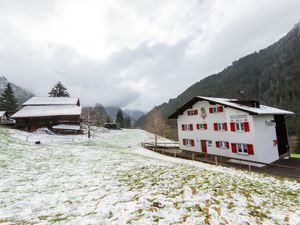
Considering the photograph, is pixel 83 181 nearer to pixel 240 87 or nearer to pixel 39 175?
pixel 39 175

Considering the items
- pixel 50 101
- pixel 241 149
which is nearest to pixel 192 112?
pixel 241 149

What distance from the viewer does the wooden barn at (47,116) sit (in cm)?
3881

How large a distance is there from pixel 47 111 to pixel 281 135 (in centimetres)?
4965

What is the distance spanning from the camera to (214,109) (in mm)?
27000

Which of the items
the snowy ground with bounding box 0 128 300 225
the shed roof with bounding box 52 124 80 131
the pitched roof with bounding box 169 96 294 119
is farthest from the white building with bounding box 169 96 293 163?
the shed roof with bounding box 52 124 80 131

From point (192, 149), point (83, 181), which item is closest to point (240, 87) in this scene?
point (192, 149)

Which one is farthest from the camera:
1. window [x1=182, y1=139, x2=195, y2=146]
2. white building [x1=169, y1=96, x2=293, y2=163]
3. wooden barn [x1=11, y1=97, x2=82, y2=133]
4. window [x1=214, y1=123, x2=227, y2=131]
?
wooden barn [x1=11, y1=97, x2=82, y2=133]

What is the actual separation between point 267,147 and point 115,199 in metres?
24.1

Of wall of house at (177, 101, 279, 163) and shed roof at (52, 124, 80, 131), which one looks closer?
wall of house at (177, 101, 279, 163)

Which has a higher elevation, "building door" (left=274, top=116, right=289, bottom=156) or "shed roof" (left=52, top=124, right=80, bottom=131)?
"shed roof" (left=52, top=124, right=80, bottom=131)

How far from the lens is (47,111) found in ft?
136

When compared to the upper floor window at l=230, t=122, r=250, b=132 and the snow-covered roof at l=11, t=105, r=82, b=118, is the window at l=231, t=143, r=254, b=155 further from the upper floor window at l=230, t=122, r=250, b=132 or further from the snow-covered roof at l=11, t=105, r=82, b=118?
the snow-covered roof at l=11, t=105, r=82, b=118

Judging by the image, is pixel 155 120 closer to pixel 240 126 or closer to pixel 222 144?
pixel 222 144

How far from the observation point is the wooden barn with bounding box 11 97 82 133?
38.8m
